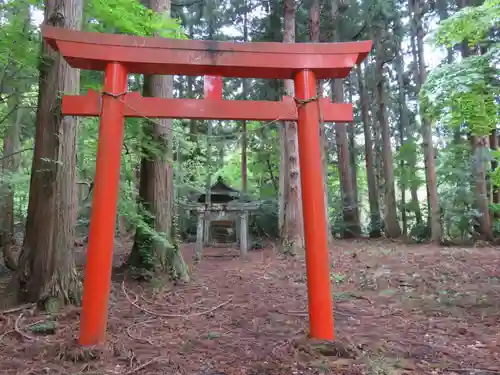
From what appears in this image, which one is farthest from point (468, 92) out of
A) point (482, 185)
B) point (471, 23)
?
point (482, 185)

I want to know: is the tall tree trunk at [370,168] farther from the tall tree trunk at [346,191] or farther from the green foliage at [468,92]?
the green foliage at [468,92]

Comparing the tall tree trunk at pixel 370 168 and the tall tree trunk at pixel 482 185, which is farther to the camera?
the tall tree trunk at pixel 370 168

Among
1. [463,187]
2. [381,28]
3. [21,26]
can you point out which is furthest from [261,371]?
[381,28]

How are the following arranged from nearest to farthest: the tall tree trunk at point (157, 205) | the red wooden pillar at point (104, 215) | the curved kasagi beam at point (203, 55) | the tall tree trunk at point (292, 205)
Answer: the red wooden pillar at point (104, 215)
the curved kasagi beam at point (203, 55)
the tall tree trunk at point (157, 205)
the tall tree trunk at point (292, 205)

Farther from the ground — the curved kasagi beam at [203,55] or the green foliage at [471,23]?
the green foliage at [471,23]

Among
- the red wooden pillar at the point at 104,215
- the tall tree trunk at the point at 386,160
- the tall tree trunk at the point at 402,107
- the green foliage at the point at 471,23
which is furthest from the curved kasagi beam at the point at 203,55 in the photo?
the tall tree trunk at the point at 402,107

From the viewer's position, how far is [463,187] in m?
12.5

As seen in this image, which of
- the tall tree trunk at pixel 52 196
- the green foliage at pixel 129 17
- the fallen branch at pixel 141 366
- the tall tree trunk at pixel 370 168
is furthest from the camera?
the tall tree trunk at pixel 370 168

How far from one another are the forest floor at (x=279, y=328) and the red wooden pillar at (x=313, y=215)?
0.90 feet

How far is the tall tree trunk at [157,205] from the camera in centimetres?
675

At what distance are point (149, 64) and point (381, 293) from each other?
202 inches

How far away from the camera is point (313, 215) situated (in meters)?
3.99

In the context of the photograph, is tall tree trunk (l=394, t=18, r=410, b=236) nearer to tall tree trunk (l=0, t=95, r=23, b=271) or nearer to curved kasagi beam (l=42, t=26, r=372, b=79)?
curved kasagi beam (l=42, t=26, r=372, b=79)

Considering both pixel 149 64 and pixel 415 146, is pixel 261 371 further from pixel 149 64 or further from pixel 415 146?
pixel 415 146
